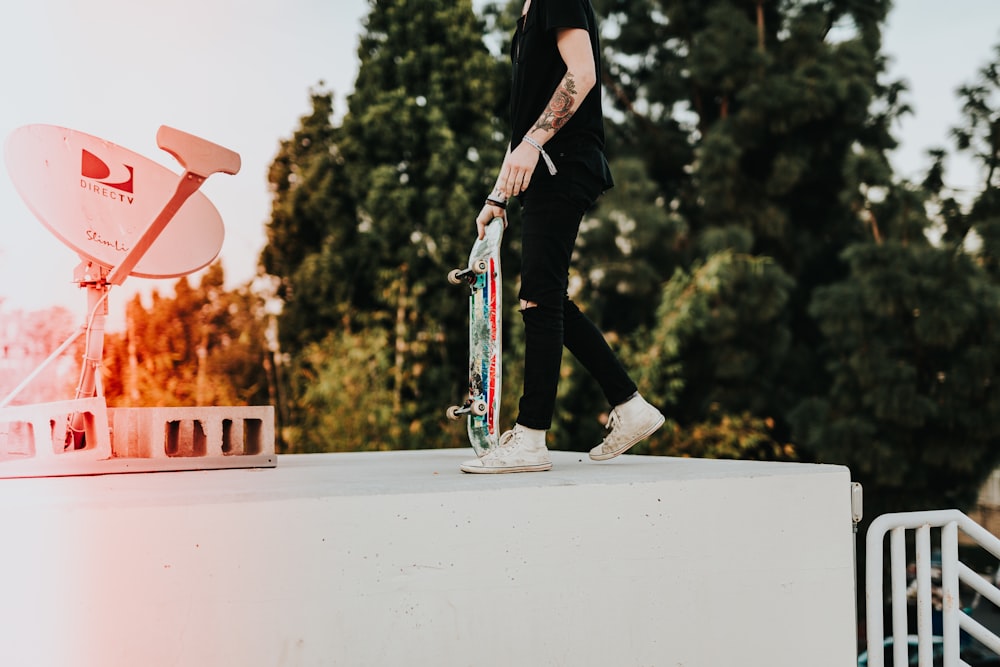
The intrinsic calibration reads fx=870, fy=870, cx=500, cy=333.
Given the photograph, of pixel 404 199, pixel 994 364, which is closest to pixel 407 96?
pixel 404 199

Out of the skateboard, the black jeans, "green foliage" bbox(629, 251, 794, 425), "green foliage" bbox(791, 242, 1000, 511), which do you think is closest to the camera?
the black jeans

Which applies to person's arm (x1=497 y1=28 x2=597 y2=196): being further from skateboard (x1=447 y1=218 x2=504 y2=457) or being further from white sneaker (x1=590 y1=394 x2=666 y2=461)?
white sneaker (x1=590 y1=394 x2=666 y2=461)

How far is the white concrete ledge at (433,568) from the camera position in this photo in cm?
133

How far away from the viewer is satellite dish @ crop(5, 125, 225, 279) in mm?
2172

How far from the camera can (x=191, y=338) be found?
6559 millimetres

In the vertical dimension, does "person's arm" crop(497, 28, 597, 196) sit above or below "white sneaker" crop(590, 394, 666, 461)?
above

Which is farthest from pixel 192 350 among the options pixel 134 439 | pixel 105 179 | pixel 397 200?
pixel 134 439

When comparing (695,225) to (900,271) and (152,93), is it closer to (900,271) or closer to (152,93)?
(900,271)

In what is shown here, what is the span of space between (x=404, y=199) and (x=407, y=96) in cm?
100

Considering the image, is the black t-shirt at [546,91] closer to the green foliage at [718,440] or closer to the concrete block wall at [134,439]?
the concrete block wall at [134,439]

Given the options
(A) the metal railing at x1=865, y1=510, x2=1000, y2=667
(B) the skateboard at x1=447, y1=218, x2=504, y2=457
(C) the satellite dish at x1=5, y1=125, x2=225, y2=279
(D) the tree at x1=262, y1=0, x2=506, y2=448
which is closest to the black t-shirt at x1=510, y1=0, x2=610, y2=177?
(B) the skateboard at x1=447, y1=218, x2=504, y2=457

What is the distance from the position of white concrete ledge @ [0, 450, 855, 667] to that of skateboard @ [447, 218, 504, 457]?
0.44m

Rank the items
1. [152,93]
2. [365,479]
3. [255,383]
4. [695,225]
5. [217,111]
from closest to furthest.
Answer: [365,479]
[152,93]
[217,111]
[255,383]
[695,225]

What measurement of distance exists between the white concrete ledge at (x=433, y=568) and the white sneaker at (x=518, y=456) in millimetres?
81
